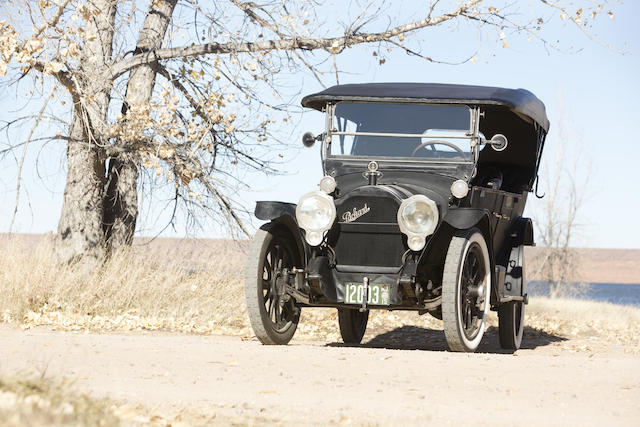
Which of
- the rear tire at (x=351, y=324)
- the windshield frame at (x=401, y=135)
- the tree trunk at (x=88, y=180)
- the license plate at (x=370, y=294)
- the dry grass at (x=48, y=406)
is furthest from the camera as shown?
the tree trunk at (x=88, y=180)

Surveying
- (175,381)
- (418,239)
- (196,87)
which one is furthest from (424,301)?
(196,87)

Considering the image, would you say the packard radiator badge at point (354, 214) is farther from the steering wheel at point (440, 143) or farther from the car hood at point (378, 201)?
the steering wheel at point (440, 143)

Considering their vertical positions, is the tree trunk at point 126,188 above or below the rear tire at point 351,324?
above

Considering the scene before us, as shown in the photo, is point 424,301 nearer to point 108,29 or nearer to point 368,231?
point 368,231

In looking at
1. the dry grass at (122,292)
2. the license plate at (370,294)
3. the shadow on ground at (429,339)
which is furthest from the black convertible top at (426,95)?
the dry grass at (122,292)

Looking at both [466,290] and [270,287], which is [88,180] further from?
[466,290]

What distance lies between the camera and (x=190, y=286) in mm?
14727

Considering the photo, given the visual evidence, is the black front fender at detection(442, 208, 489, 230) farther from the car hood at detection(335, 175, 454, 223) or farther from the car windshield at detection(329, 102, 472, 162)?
the car windshield at detection(329, 102, 472, 162)

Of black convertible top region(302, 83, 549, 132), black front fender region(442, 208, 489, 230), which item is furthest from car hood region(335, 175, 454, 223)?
black convertible top region(302, 83, 549, 132)

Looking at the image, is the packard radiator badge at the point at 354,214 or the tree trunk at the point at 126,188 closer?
the packard radiator badge at the point at 354,214

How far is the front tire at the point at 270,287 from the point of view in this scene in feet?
27.8

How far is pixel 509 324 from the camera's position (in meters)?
10.9

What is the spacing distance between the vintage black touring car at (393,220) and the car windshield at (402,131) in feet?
0.04

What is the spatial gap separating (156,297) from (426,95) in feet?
21.5
